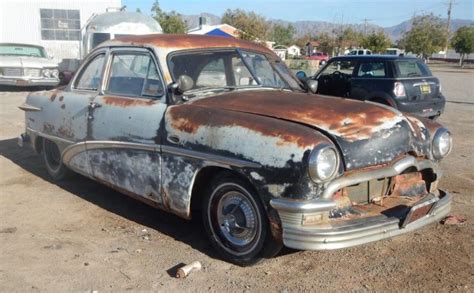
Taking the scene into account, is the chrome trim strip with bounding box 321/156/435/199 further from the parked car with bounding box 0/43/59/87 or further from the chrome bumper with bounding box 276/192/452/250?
the parked car with bounding box 0/43/59/87

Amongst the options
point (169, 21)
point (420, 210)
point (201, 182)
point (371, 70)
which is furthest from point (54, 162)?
point (169, 21)

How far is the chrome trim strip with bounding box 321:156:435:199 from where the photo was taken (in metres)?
3.51

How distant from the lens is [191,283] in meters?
3.74

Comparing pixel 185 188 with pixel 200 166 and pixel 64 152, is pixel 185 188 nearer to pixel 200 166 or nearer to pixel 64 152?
pixel 200 166

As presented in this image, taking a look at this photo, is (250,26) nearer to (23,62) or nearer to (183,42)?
(23,62)

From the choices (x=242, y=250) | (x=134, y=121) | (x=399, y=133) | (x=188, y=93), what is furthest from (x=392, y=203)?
(x=134, y=121)

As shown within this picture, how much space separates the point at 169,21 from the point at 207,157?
1372 inches

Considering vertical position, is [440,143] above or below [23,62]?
above

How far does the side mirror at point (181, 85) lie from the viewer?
4398 mm

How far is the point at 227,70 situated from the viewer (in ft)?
16.1

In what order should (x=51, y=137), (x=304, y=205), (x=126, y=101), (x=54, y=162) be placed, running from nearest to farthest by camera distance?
(x=304, y=205)
(x=126, y=101)
(x=51, y=137)
(x=54, y=162)

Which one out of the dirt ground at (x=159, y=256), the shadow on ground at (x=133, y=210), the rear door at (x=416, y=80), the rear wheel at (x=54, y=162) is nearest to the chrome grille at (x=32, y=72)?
the shadow on ground at (x=133, y=210)

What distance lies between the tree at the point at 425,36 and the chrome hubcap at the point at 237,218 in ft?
205

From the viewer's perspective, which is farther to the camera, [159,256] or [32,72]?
[32,72]
